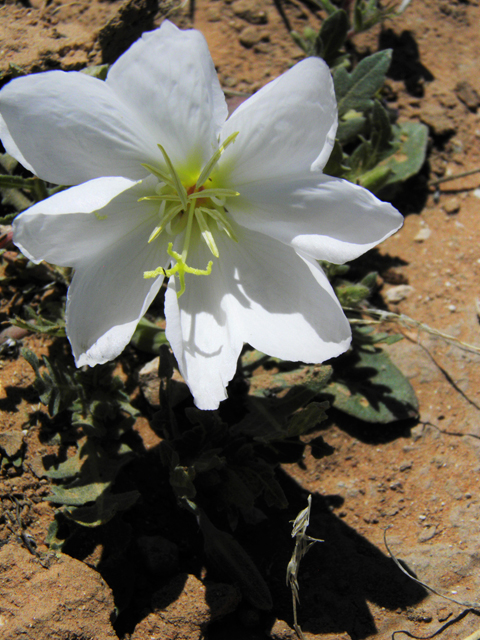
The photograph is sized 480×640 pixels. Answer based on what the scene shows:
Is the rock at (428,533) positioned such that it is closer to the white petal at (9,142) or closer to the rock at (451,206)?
the rock at (451,206)

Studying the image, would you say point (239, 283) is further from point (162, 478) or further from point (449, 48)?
point (449, 48)

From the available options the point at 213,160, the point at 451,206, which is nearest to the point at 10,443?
the point at 213,160

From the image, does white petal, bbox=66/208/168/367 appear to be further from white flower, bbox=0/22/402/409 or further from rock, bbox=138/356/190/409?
rock, bbox=138/356/190/409

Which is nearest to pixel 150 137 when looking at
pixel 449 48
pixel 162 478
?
pixel 162 478

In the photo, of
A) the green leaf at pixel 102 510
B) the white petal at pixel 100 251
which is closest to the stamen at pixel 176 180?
the white petal at pixel 100 251

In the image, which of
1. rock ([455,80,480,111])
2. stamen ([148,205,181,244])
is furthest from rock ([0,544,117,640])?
rock ([455,80,480,111])

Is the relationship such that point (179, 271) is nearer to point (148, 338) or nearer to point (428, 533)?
point (148, 338)
